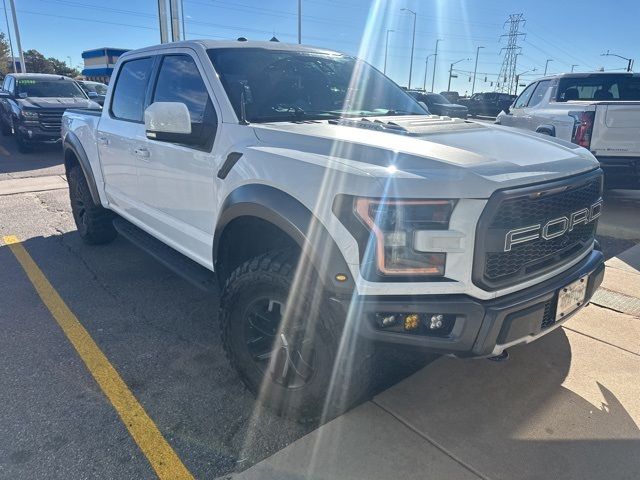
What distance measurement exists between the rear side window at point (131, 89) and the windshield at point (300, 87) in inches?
42.5

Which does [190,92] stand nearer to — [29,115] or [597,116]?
[597,116]

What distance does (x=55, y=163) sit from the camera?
460 inches

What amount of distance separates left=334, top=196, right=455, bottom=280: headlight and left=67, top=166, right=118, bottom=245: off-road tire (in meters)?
3.91

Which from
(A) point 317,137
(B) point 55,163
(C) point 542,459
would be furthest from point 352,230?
(B) point 55,163

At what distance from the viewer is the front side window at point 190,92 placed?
2963mm

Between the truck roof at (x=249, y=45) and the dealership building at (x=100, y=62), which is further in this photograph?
the dealership building at (x=100, y=62)

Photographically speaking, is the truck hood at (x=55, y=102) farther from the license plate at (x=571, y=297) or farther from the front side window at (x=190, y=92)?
the license plate at (x=571, y=297)

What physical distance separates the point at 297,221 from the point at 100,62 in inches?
2463

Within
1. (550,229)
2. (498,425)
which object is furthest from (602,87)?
(498,425)

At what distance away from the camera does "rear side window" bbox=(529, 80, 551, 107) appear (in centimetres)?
827

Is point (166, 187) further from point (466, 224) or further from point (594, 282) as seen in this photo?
point (594, 282)

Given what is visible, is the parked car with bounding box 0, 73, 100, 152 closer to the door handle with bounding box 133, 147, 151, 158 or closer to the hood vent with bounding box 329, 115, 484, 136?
the door handle with bounding box 133, 147, 151, 158

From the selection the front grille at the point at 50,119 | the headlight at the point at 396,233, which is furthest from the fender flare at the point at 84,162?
the front grille at the point at 50,119

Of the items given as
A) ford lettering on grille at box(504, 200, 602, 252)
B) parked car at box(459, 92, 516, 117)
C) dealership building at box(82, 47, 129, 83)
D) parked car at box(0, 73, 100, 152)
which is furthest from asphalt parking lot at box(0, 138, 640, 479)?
dealership building at box(82, 47, 129, 83)
